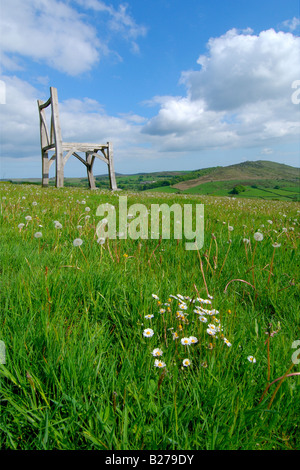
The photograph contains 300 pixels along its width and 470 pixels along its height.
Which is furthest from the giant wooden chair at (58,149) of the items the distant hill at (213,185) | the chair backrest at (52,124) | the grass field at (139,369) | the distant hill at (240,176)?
the distant hill at (240,176)

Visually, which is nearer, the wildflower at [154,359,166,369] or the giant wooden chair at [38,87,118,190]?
the wildflower at [154,359,166,369]

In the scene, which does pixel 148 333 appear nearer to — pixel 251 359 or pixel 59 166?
pixel 251 359

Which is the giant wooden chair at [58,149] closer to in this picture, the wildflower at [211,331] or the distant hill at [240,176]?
the wildflower at [211,331]

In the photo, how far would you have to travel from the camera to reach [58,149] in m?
13.7

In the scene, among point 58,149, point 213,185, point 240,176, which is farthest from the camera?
point 240,176

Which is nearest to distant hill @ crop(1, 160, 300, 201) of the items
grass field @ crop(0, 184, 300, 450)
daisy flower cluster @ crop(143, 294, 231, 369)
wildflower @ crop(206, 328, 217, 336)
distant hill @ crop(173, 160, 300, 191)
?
distant hill @ crop(173, 160, 300, 191)

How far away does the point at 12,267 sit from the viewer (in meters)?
2.62

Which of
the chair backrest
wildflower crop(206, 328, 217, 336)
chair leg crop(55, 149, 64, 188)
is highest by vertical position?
the chair backrest

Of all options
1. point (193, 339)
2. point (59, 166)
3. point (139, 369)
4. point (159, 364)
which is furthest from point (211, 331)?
point (59, 166)

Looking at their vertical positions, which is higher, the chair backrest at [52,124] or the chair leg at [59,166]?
the chair backrest at [52,124]

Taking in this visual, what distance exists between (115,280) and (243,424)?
1.42 metres

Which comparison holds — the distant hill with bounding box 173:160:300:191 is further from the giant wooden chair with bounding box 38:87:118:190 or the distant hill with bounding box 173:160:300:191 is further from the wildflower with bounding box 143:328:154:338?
the wildflower with bounding box 143:328:154:338

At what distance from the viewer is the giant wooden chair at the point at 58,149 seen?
1381cm

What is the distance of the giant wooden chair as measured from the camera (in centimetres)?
1381
